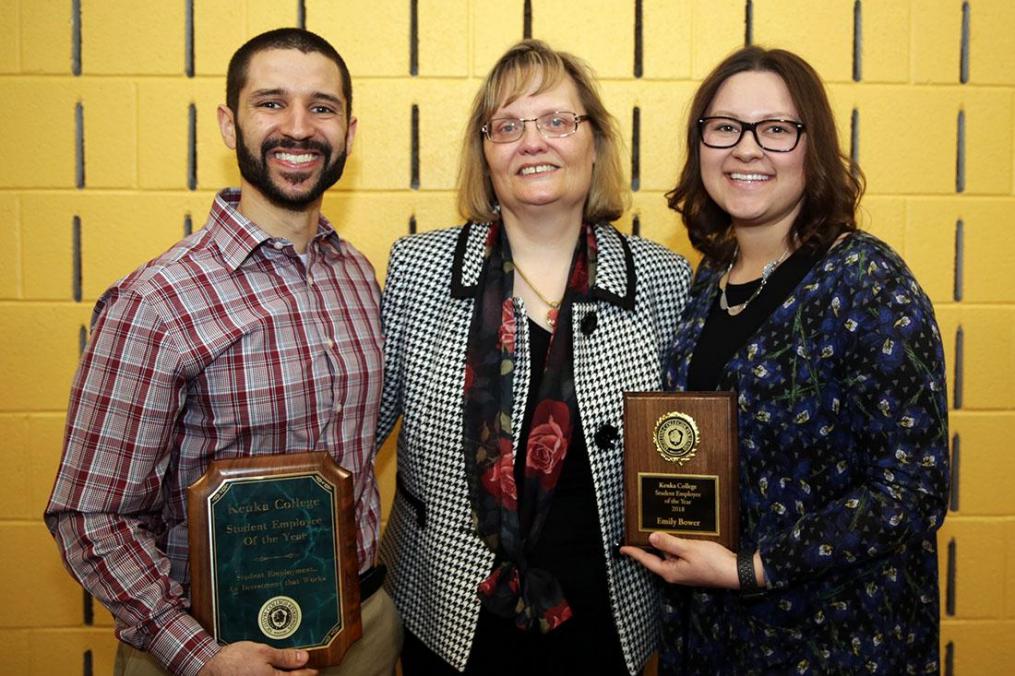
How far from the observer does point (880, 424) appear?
1.40 m

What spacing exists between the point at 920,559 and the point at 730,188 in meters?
0.83

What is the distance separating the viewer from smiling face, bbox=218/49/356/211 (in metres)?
1.62

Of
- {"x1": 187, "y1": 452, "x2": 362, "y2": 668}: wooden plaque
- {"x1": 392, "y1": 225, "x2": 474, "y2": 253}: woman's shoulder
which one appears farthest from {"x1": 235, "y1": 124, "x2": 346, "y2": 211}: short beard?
{"x1": 187, "y1": 452, "x2": 362, "y2": 668}: wooden plaque

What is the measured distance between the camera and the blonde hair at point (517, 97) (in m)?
1.84

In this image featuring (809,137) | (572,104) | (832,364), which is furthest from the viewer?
(572,104)

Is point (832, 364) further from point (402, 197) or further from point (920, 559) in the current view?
point (402, 197)

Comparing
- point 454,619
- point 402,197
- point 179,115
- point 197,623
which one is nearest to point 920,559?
point 454,619

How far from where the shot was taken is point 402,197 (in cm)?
240

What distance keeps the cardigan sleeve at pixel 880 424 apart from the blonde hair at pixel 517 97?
702 mm

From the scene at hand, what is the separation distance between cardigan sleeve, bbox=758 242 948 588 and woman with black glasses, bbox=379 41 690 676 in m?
0.42

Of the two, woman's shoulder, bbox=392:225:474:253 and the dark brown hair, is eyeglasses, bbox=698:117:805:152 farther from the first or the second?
the dark brown hair

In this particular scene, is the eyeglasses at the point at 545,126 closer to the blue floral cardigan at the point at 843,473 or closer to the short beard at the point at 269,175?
the short beard at the point at 269,175

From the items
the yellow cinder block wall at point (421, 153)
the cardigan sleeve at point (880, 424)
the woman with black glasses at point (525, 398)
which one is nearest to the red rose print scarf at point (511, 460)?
the woman with black glasses at point (525, 398)

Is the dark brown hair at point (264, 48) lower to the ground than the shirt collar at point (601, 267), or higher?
higher
